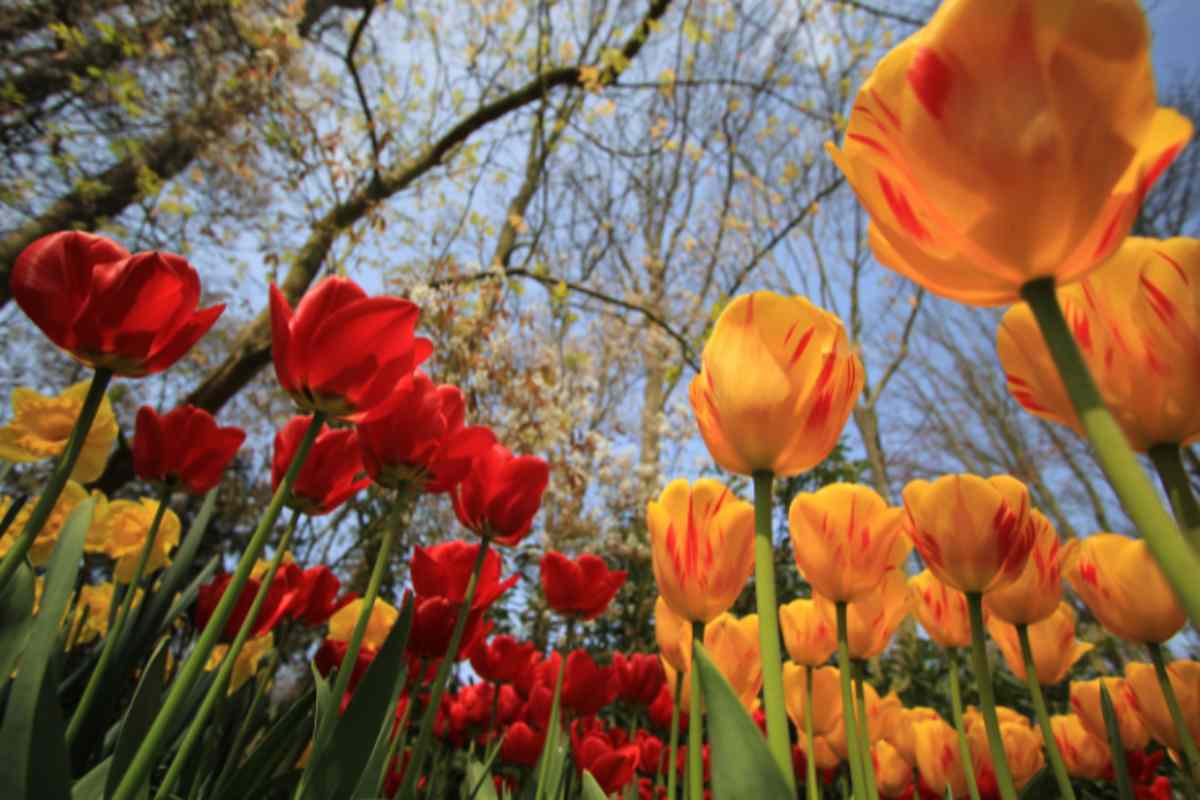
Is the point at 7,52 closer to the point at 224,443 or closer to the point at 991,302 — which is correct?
the point at 224,443

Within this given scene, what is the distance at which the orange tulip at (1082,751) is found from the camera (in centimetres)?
114

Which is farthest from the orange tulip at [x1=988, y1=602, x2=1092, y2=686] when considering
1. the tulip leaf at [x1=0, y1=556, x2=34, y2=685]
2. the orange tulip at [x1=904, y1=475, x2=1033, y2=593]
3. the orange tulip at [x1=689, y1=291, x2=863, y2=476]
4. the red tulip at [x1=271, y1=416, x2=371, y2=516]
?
the tulip leaf at [x1=0, y1=556, x2=34, y2=685]

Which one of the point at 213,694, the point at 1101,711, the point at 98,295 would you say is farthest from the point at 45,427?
the point at 1101,711

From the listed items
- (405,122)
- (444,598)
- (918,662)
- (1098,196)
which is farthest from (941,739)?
(405,122)

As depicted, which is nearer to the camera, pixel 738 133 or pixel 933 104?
pixel 933 104

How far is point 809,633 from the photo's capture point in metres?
0.87

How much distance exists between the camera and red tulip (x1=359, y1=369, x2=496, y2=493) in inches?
26.4

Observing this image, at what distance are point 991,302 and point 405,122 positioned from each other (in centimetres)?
484

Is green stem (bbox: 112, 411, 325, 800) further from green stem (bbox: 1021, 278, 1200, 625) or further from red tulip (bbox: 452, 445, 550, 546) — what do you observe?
green stem (bbox: 1021, 278, 1200, 625)

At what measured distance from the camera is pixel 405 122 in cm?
455

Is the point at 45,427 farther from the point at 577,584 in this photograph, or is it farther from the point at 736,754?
the point at 736,754

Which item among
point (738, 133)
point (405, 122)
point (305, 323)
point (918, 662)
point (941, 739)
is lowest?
point (941, 739)

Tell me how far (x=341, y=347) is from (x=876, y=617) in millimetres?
704

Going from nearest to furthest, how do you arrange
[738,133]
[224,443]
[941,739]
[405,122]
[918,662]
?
[224,443], [941,739], [918,662], [405,122], [738,133]
